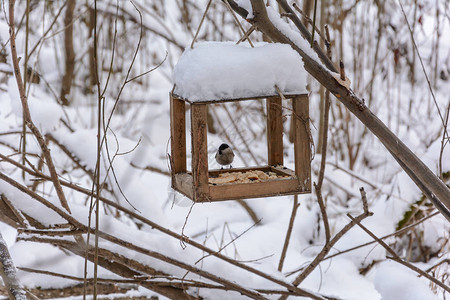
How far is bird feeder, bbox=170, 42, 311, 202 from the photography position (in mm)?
1596

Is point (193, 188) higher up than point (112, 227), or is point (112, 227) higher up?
point (193, 188)

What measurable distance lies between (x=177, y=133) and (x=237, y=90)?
0.39 meters

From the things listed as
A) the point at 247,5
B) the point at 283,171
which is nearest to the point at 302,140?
the point at 283,171

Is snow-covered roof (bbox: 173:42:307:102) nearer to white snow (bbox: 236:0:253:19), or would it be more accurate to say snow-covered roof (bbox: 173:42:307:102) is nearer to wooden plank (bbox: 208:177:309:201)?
white snow (bbox: 236:0:253:19)

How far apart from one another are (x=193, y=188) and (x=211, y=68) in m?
0.35

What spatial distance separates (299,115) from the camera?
175 cm

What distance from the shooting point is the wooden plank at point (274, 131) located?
2.07 m

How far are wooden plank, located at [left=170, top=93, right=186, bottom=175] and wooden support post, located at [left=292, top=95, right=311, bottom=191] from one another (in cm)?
37

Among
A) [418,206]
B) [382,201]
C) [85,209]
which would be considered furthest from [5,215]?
[382,201]

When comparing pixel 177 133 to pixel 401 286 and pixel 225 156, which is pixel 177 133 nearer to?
pixel 225 156

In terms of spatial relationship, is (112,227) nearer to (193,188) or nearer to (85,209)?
(85,209)

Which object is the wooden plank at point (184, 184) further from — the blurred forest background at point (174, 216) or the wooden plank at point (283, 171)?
the wooden plank at point (283, 171)

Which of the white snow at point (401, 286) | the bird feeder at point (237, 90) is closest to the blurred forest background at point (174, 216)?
the white snow at point (401, 286)

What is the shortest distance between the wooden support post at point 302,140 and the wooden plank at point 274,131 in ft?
0.86
